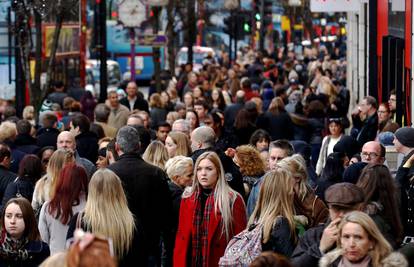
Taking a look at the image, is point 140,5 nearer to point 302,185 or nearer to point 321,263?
point 302,185

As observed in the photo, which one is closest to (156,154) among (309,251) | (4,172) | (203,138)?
(203,138)

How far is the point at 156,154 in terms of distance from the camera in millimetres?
14102

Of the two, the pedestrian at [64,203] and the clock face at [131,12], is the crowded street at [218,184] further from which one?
the clock face at [131,12]

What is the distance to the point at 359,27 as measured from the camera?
32344 millimetres

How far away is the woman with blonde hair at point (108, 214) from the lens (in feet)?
32.8

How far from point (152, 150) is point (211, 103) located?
13.1 m

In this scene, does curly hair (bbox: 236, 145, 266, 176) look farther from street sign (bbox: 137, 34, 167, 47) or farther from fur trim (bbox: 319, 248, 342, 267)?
street sign (bbox: 137, 34, 167, 47)

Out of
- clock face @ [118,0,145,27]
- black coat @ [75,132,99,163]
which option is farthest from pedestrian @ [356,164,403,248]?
clock face @ [118,0,145,27]

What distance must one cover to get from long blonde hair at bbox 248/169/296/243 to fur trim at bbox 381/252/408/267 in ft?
6.31

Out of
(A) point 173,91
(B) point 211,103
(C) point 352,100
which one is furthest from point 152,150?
(C) point 352,100

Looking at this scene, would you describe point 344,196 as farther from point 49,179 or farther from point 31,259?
point 49,179

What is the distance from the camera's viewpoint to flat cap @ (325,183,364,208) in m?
9.05

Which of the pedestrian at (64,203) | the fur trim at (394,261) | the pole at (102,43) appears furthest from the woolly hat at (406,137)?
the pole at (102,43)

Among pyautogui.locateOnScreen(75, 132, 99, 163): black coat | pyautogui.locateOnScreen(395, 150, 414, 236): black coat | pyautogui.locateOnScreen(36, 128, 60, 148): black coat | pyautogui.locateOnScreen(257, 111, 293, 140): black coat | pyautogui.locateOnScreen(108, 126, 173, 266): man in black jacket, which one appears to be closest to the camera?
pyautogui.locateOnScreen(395, 150, 414, 236): black coat
